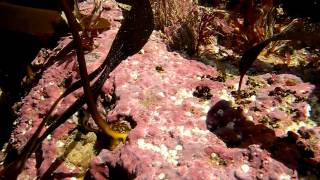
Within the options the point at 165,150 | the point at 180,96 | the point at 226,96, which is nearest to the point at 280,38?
the point at 226,96

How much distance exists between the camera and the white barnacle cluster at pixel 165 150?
2.01m

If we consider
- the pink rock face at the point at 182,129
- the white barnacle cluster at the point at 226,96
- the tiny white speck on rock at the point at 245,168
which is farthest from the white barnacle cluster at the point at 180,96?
the tiny white speck on rock at the point at 245,168

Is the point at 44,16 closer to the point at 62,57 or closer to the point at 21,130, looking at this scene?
the point at 62,57

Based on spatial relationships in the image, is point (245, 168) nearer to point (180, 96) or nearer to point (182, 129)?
point (182, 129)

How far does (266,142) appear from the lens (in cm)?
201

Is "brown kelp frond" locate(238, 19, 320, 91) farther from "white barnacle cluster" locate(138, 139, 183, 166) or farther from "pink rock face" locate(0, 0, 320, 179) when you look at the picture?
"white barnacle cluster" locate(138, 139, 183, 166)

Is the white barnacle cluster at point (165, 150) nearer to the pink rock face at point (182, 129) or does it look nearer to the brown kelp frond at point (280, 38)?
the pink rock face at point (182, 129)

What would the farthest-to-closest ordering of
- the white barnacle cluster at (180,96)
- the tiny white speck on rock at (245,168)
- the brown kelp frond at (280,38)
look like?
the white barnacle cluster at (180,96)
the brown kelp frond at (280,38)
the tiny white speck on rock at (245,168)

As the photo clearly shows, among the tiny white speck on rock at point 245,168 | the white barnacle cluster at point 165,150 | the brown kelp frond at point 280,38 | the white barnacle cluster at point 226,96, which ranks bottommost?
the white barnacle cluster at point 165,150

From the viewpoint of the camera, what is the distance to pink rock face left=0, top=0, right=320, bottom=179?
193 centimetres

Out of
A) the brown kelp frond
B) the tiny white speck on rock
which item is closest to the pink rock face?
the tiny white speck on rock

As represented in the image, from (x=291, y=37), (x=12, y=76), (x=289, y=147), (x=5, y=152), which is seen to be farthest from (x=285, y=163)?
(x=12, y=76)

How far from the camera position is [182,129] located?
86.0 inches

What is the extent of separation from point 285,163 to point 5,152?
2.41 m
